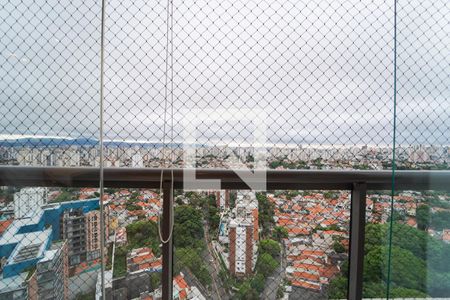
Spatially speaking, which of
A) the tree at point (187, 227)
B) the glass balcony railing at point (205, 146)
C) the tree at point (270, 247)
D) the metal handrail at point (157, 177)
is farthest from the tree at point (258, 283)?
the metal handrail at point (157, 177)

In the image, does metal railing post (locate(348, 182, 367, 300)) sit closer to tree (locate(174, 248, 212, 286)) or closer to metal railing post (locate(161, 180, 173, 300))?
tree (locate(174, 248, 212, 286))

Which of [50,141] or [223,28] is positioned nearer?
[50,141]

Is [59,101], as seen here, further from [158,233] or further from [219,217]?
[219,217]

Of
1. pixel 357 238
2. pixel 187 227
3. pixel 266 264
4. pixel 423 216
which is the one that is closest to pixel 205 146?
pixel 187 227

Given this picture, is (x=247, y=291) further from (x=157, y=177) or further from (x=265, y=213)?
(x=157, y=177)

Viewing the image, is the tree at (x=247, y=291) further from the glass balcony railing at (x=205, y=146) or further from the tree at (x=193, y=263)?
the tree at (x=193, y=263)

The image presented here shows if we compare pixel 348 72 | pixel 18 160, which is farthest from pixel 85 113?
pixel 348 72
